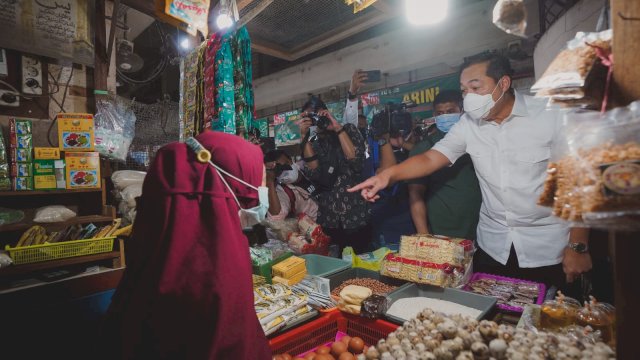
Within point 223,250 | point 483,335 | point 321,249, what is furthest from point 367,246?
point 223,250

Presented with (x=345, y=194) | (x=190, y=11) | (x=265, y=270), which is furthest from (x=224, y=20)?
(x=345, y=194)

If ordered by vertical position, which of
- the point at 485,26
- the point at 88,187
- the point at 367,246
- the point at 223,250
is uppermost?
the point at 485,26

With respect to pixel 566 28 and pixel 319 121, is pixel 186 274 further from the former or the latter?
pixel 566 28

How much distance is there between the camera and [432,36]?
14.0ft

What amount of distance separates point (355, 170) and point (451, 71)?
2.01m

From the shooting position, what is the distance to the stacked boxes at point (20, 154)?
274cm

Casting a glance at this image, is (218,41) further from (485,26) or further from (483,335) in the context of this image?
(485,26)

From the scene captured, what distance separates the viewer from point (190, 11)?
207 cm

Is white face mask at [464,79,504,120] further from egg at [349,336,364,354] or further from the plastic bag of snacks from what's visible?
egg at [349,336,364,354]

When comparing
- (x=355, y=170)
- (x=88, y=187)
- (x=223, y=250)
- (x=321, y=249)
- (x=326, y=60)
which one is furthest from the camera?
(x=326, y=60)

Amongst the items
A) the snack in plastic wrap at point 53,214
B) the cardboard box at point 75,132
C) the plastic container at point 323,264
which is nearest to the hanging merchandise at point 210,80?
the plastic container at point 323,264

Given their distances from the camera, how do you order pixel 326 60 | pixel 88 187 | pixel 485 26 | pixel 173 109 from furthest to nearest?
1. pixel 326 60
2. pixel 173 109
3. pixel 485 26
4. pixel 88 187

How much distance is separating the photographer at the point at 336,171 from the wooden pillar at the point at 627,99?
269 cm

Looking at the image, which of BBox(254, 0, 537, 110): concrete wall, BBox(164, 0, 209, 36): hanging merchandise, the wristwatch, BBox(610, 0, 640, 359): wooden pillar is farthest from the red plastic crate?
BBox(254, 0, 537, 110): concrete wall
